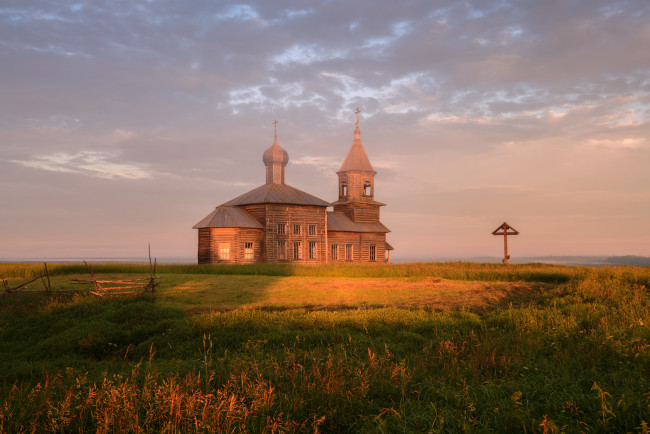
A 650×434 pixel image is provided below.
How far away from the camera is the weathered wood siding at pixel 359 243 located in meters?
47.2

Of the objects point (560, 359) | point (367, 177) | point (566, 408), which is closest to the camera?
point (566, 408)

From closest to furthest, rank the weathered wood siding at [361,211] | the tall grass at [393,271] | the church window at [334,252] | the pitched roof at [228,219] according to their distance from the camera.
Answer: the tall grass at [393,271] → the pitched roof at [228,219] → the church window at [334,252] → the weathered wood siding at [361,211]

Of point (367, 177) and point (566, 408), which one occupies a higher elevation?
point (367, 177)

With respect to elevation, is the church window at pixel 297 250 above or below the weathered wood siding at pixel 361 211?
below

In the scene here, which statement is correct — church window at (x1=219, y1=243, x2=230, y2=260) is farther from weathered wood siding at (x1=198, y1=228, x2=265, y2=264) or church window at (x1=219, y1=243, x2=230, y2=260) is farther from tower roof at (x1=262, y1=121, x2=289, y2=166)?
tower roof at (x1=262, y1=121, x2=289, y2=166)

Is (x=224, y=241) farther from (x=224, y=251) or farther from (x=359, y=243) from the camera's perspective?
(x=359, y=243)

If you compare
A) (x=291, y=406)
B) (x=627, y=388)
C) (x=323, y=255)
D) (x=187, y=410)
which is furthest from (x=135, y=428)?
(x=323, y=255)

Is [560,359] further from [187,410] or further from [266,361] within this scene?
[187,410]

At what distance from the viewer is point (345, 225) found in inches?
1889

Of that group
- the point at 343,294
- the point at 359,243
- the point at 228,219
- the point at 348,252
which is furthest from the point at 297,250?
the point at 343,294

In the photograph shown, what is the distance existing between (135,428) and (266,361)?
3.33m

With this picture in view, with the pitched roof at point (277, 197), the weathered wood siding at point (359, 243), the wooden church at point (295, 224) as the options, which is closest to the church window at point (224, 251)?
the wooden church at point (295, 224)

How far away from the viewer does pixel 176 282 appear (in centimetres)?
2559

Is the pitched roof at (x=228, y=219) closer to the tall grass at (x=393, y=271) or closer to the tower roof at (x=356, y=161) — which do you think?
the tall grass at (x=393, y=271)
